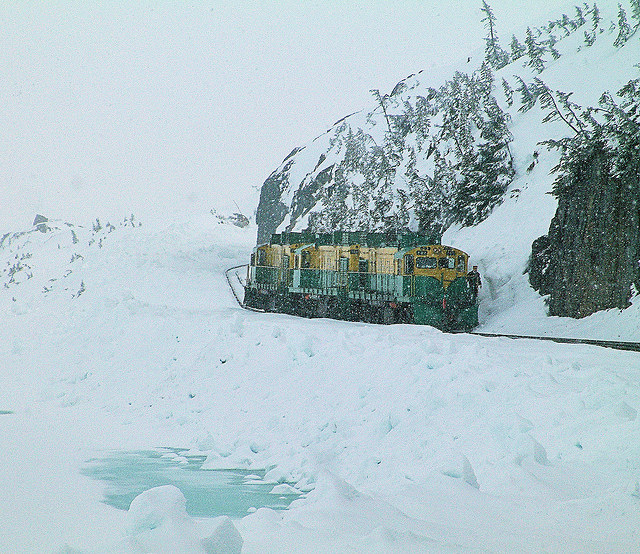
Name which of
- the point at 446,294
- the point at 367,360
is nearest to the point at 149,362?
the point at 367,360

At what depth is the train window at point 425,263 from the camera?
2086cm

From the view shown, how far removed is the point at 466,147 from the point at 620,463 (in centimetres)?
2926

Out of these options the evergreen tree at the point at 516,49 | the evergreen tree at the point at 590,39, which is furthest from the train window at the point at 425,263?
the evergreen tree at the point at 516,49

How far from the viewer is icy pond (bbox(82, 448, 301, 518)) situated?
29.0ft

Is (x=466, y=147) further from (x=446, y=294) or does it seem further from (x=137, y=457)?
(x=137, y=457)

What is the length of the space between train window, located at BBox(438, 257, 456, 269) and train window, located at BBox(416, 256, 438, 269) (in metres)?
0.25

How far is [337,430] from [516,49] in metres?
44.6

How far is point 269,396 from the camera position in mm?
14219

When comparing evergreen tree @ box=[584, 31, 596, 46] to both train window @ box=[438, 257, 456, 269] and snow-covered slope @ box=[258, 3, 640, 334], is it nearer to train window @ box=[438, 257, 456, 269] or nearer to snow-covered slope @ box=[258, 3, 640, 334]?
snow-covered slope @ box=[258, 3, 640, 334]

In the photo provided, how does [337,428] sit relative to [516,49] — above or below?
below

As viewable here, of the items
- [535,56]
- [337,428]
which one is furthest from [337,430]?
[535,56]

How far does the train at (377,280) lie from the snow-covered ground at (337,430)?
299cm

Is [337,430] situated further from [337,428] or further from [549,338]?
[549,338]

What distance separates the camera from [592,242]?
22375 mm
